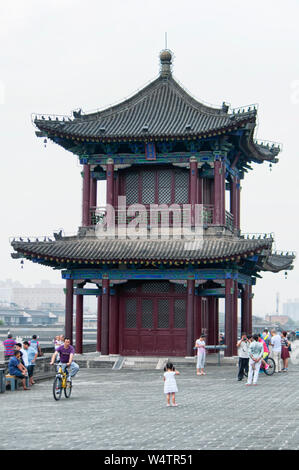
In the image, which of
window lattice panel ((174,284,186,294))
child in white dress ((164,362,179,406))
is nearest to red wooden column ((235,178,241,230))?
window lattice panel ((174,284,186,294))

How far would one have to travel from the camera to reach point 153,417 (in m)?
17.4

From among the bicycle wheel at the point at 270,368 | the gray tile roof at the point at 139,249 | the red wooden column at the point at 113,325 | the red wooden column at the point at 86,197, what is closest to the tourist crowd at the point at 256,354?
the bicycle wheel at the point at 270,368

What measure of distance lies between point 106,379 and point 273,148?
19495 mm

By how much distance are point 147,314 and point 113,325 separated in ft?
5.65

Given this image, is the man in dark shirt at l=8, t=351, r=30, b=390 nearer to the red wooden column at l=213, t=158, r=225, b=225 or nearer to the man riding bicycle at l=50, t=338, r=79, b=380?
the man riding bicycle at l=50, t=338, r=79, b=380

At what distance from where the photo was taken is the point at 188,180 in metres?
38.3

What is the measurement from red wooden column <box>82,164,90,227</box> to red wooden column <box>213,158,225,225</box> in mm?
6339

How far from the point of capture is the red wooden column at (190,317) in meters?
35.2

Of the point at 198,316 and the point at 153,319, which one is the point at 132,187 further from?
the point at 198,316

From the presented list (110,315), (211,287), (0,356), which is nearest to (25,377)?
(110,315)

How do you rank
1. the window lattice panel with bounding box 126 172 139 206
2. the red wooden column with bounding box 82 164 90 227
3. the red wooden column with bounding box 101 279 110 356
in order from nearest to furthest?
the red wooden column with bounding box 101 279 110 356
the red wooden column with bounding box 82 164 90 227
the window lattice panel with bounding box 126 172 139 206

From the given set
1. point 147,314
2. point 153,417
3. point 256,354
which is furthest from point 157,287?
point 153,417

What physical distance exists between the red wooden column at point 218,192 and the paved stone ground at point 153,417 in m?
10.7

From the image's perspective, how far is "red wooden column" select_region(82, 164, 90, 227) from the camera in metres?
38.2
